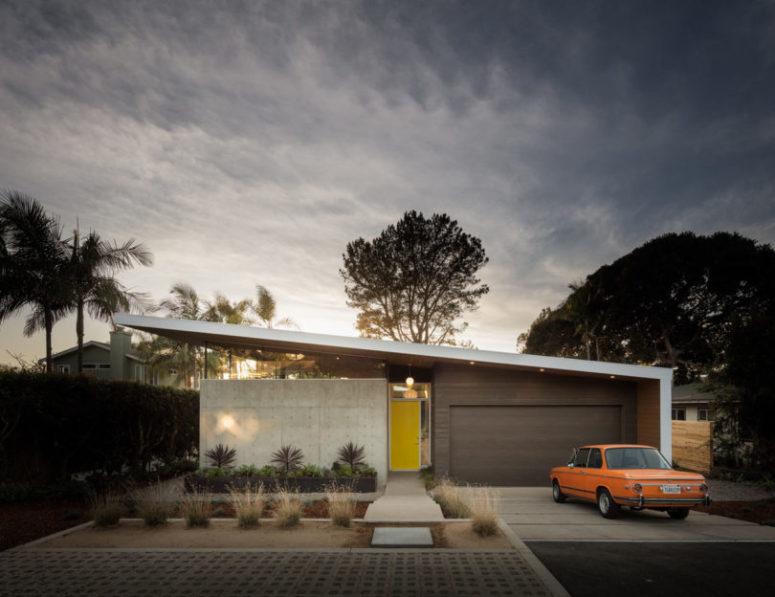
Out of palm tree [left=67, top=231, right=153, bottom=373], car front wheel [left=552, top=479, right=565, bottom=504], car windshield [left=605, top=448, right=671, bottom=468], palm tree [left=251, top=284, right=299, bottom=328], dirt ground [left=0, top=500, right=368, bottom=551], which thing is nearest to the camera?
dirt ground [left=0, top=500, right=368, bottom=551]

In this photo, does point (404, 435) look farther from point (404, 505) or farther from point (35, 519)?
point (35, 519)

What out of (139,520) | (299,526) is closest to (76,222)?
(139,520)

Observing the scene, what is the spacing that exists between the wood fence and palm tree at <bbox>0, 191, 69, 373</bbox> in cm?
2265

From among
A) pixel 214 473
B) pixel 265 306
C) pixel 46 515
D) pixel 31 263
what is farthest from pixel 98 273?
pixel 46 515

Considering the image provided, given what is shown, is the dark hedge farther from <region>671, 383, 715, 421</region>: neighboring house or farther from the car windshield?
<region>671, 383, 715, 421</region>: neighboring house

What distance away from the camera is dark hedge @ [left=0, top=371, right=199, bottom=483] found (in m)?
11.9

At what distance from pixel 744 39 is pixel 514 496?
13958 mm

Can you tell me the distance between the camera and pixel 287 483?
13008mm

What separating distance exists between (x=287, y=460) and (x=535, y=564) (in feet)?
27.2

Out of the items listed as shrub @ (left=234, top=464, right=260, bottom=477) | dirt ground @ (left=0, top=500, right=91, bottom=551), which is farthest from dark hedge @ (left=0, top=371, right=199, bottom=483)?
shrub @ (left=234, top=464, right=260, bottom=477)

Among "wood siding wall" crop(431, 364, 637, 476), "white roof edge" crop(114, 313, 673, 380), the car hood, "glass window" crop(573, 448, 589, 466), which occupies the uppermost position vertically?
"white roof edge" crop(114, 313, 673, 380)

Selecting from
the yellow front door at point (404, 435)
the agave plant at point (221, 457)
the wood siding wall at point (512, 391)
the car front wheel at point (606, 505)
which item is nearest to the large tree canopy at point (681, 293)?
the wood siding wall at point (512, 391)

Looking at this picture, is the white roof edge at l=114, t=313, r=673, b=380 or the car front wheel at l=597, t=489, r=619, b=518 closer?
the car front wheel at l=597, t=489, r=619, b=518

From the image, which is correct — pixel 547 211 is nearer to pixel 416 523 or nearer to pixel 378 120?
pixel 378 120
